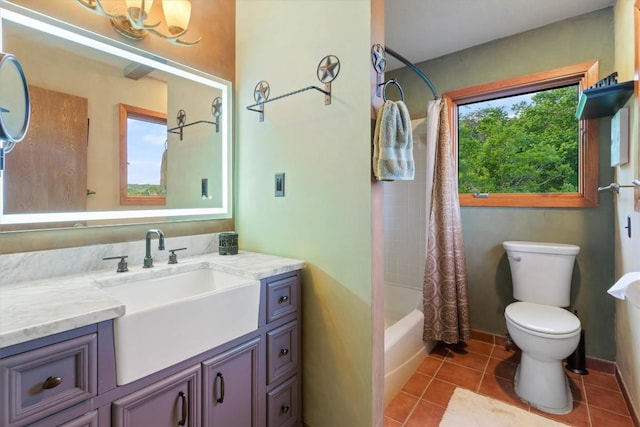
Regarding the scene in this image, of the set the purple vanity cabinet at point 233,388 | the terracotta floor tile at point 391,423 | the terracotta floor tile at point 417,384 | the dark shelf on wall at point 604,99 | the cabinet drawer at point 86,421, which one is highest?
the dark shelf on wall at point 604,99

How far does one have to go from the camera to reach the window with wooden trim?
2076 millimetres

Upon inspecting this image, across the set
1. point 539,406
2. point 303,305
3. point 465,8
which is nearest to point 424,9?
point 465,8

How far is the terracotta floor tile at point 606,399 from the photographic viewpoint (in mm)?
1695

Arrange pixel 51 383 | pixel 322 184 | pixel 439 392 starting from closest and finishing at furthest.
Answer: pixel 51 383 < pixel 322 184 < pixel 439 392

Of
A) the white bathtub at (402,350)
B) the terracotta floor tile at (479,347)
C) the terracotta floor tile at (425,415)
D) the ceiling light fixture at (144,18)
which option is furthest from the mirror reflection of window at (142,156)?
the terracotta floor tile at (479,347)

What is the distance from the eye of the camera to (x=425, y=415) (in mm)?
1654

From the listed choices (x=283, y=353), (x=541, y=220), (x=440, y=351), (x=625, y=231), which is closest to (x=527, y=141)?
(x=541, y=220)

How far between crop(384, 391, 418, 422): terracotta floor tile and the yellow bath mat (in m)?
0.18

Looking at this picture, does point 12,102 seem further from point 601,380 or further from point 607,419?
point 601,380

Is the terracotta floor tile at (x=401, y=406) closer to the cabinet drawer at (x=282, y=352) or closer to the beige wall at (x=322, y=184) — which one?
the beige wall at (x=322, y=184)

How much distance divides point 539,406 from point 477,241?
117 cm

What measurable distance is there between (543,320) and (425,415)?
0.88 metres

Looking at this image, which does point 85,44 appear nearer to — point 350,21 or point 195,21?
point 195,21

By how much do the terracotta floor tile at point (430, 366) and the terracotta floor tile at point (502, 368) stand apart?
321 mm
